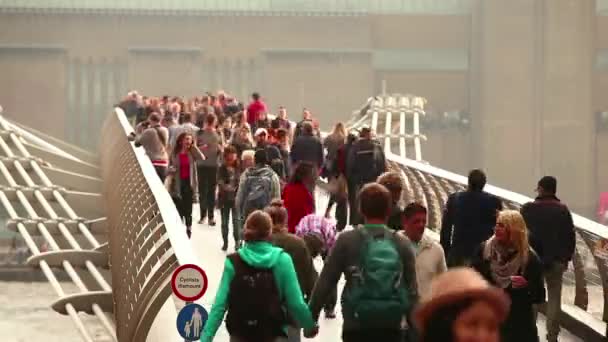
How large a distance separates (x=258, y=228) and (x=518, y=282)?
1.70 meters

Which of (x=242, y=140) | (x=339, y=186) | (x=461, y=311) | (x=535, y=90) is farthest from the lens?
(x=535, y=90)

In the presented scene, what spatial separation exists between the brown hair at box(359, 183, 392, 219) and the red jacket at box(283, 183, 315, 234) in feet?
14.8

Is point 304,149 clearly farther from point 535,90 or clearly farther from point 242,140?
point 535,90

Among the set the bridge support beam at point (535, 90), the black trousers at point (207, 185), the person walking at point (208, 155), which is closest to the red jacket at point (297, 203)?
the person walking at point (208, 155)

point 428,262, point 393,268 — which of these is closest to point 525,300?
point 428,262

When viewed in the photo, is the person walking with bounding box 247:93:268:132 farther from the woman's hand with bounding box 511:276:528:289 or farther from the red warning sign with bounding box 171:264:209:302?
the red warning sign with bounding box 171:264:209:302

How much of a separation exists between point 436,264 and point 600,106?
6464 cm

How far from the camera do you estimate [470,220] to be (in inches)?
400

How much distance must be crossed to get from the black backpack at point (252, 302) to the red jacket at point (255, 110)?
18290 mm

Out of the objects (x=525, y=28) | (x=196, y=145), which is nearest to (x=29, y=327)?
(x=525, y=28)

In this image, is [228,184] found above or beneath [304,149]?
beneath

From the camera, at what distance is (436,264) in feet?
26.2

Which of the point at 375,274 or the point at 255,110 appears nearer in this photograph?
the point at 375,274

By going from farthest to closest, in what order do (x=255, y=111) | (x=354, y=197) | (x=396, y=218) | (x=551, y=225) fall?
(x=255, y=111) → (x=354, y=197) → (x=551, y=225) → (x=396, y=218)
